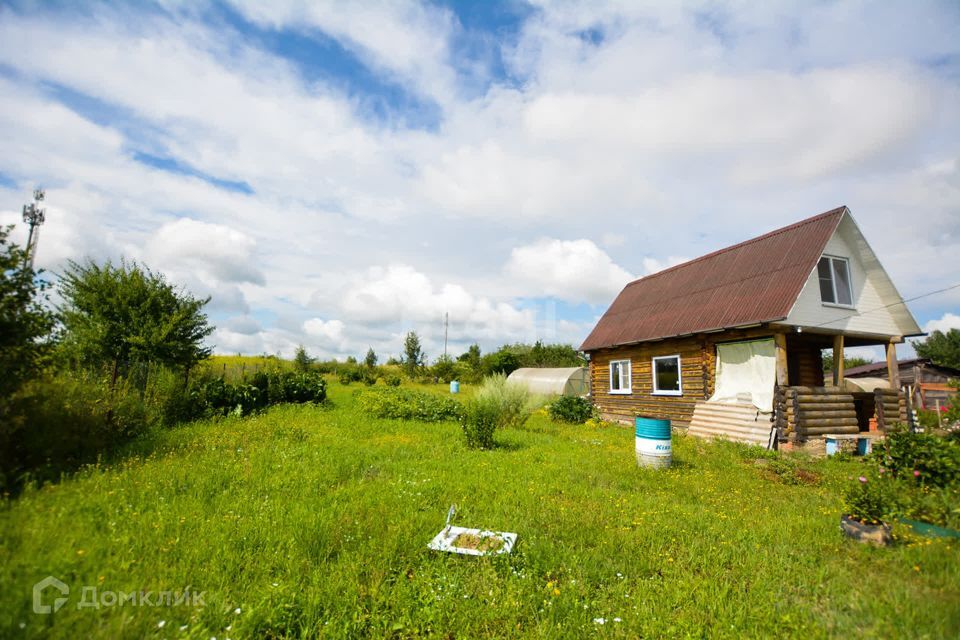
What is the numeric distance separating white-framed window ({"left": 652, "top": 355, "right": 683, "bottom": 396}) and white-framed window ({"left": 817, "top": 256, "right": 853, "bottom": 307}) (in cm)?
469

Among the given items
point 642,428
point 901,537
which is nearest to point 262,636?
point 901,537

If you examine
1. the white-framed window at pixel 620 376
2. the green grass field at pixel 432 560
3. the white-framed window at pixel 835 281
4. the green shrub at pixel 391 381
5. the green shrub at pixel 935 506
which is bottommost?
the green grass field at pixel 432 560

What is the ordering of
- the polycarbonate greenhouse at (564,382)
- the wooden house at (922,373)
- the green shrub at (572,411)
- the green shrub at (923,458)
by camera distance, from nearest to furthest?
1. the green shrub at (923,458)
2. the green shrub at (572,411)
3. the wooden house at (922,373)
4. the polycarbonate greenhouse at (564,382)

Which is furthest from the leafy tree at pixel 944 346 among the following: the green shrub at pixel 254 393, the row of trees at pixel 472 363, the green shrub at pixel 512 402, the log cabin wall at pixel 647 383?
the green shrub at pixel 254 393

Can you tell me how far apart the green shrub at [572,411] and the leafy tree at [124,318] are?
12582mm

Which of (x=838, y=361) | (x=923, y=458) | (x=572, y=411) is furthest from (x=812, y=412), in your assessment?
(x=572, y=411)

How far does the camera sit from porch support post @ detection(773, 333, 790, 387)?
37.9ft

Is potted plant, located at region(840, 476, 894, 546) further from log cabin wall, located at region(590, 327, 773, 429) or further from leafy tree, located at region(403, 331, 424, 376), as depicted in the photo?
leafy tree, located at region(403, 331, 424, 376)

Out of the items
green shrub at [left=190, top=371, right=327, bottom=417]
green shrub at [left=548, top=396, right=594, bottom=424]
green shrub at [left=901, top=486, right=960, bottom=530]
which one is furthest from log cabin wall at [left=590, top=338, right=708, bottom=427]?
green shrub at [left=190, top=371, right=327, bottom=417]

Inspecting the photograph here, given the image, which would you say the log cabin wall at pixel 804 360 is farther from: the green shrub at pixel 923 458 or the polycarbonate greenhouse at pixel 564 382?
the polycarbonate greenhouse at pixel 564 382

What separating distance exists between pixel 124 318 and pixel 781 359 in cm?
1846

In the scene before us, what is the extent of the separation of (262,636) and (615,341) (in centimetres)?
1644

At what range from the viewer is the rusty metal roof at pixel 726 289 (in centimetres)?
1226

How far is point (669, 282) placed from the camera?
18.3 meters
